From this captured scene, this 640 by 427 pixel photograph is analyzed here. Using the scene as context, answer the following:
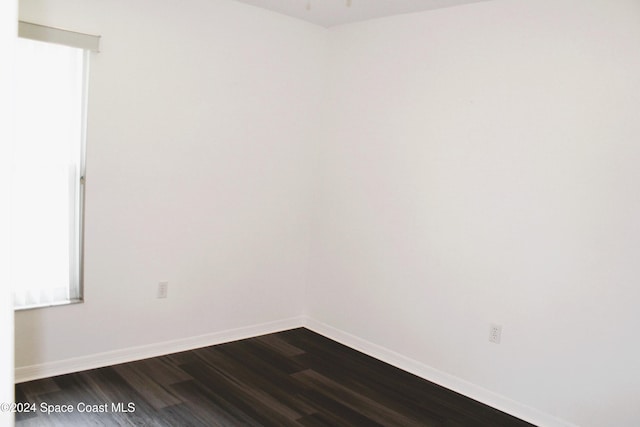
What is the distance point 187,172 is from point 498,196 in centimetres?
197

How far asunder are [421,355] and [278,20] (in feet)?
8.35

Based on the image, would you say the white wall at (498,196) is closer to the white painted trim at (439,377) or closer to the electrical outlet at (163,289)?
the white painted trim at (439,377)

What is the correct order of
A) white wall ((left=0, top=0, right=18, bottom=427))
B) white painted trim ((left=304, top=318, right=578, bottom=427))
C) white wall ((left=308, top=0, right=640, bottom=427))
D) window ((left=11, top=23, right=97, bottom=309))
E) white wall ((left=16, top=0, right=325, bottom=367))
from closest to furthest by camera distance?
white wall ((left=0, top=0, right=18, bottom=427)), white wall ((left=308, top=0, right=640, bottom=427)), window ((left=11, top=23, right=97, bottom=309)), white painted trim ((left=304, top=318, right=578, bottom=427)), white wall ((left=16, top=0, right=325, bottom=367))

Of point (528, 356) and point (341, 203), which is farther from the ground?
point (341, 203)

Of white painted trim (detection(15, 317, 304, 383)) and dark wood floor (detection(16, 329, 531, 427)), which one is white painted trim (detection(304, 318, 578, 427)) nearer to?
dark wood floor (detection(16, 329, 531, 427))

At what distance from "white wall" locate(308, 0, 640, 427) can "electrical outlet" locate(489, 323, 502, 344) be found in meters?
0.03

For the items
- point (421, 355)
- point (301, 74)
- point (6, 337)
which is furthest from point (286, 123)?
point (6, 337)

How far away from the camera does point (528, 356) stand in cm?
300

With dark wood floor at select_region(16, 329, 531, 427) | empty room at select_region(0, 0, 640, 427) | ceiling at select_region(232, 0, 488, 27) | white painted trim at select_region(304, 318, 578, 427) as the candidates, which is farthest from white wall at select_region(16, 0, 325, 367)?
white painted trim at select_region(304, 318, 578, 427)

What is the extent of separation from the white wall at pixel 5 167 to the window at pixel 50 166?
1.86 meters

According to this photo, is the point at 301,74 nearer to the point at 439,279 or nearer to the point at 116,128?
the point at 116,128

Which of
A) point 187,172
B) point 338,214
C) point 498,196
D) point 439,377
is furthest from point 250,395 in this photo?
point 498,196

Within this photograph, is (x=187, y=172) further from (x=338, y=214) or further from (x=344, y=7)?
(x=344, y=7)

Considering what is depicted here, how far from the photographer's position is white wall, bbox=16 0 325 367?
307 cm
